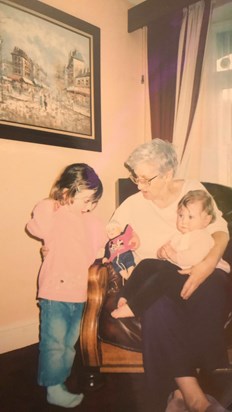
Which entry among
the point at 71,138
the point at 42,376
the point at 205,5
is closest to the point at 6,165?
the point at 71,138

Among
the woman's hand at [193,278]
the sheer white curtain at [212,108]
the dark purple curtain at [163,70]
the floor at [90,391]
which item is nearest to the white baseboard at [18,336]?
the floor at [90,391]

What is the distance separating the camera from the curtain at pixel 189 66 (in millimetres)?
1647

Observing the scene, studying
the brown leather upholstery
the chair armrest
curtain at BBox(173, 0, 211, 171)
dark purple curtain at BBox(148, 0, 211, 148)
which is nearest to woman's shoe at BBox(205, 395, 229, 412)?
the brown leather upholstery

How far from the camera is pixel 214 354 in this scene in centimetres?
89

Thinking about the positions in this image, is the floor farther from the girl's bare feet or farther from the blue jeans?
the girl's bare feet

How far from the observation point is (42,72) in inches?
50.8

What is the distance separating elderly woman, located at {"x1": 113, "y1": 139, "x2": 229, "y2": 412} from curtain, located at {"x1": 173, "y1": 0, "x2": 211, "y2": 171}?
70 centimetres

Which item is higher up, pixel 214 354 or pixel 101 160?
pixel 101 160

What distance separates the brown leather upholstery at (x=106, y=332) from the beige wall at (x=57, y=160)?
28 centimetres

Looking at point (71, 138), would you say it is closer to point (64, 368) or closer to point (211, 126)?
point (211, 126)

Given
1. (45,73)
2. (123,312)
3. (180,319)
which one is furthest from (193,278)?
(45,73)

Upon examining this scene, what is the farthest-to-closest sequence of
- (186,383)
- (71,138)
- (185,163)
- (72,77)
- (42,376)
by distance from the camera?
(185,163) < (71,138) < (72,77) < (42,376) < (186,383)

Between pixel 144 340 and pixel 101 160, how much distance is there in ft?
3.33

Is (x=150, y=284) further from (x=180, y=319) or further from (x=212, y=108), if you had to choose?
(x=212, y=108)
